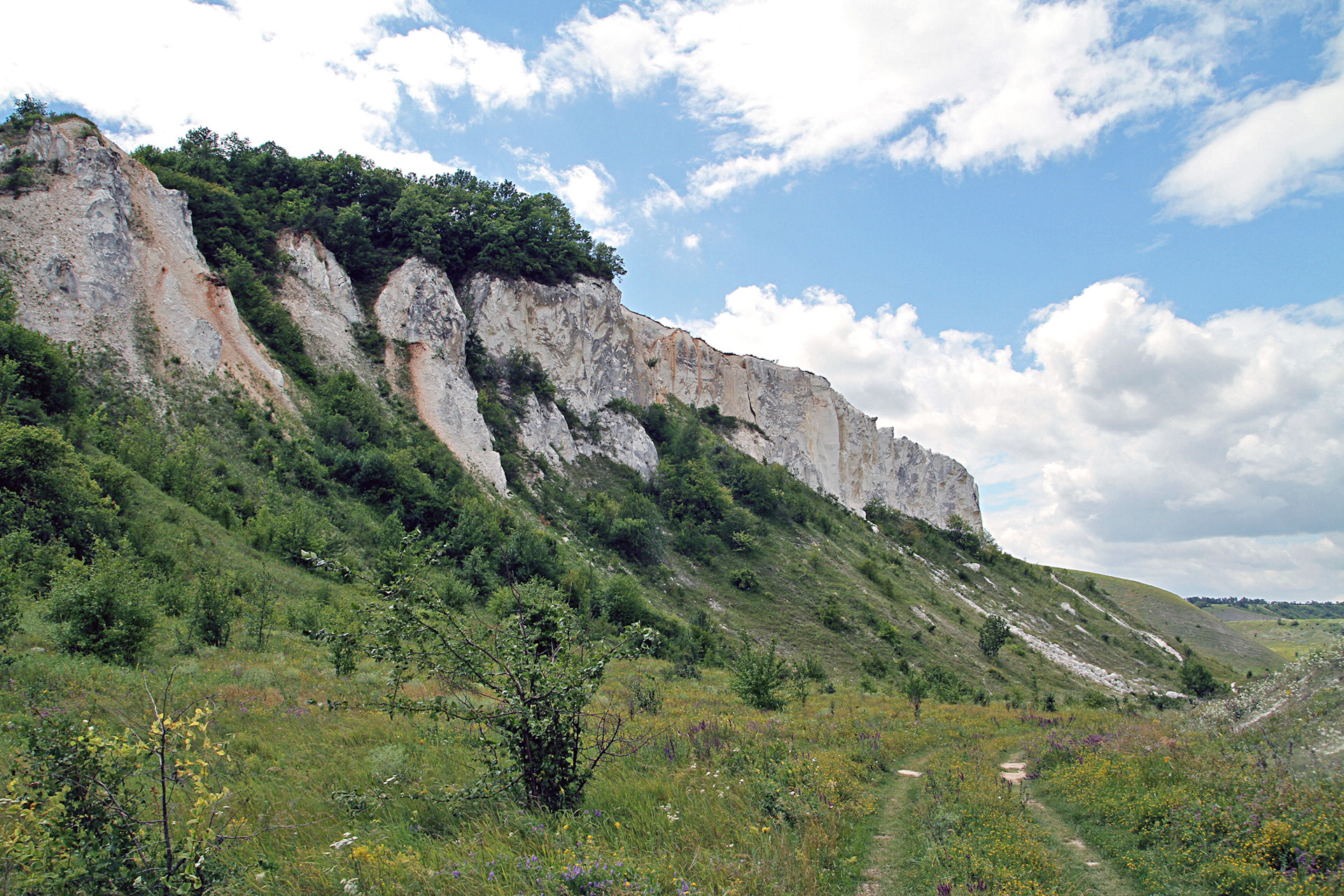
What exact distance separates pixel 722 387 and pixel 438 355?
105 feet

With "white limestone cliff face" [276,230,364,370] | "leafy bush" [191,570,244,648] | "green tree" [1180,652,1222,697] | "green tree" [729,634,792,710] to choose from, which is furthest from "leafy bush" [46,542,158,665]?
"green tree" [1180,652,1222,697]

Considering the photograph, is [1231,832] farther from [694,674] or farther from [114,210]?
[114,210]

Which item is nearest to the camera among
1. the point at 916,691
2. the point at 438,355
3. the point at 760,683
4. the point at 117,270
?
the point at 760,683

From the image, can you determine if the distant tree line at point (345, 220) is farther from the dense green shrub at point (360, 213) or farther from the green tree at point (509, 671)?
the green tree at point (509, 671)

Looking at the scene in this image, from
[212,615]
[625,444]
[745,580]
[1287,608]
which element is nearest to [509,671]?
[212,615]

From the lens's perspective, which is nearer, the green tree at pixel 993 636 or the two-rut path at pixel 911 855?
the two-rut path at pixel 911 855

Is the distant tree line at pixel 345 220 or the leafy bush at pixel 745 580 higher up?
the distant tree line at pixel 345 220

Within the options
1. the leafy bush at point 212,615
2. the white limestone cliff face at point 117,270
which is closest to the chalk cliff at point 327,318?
the white limestone cliff face at point 117,270

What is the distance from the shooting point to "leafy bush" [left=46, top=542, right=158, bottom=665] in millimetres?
9440

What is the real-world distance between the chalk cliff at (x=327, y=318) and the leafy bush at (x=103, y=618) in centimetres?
1601

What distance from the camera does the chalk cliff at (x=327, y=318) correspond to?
22.4 m

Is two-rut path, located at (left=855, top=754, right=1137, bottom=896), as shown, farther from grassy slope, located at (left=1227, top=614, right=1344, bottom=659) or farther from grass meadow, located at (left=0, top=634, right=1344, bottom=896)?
grassy slope, located at (left=1227, top=614, right=1344, bottom=659)

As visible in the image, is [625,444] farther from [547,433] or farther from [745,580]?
[745,580]

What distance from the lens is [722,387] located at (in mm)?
59938
